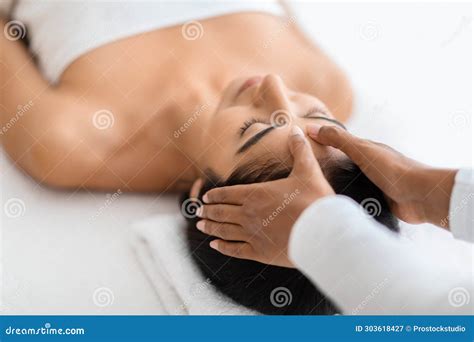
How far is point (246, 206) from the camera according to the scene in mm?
789

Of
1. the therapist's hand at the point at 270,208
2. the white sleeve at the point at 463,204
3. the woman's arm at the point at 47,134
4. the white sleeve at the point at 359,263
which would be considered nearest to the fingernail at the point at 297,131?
the therapist's hand at the point at 270,208

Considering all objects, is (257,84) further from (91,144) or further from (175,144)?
(91,144)

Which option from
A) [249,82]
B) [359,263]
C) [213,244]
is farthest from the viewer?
[249,82]

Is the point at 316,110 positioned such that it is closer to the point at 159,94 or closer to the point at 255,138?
the point at 255,138

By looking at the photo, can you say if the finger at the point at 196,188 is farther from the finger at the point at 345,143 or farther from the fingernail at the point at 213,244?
the finger at the point at 345,143

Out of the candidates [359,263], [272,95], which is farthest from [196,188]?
[359,263]

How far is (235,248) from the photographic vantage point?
2.68 feet

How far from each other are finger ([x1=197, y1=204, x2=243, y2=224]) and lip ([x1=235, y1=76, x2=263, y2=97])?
21cm

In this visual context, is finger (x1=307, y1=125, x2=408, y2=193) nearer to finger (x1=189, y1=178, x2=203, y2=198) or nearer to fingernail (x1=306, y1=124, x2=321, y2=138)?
fingernail (x1=306, y1=124, x2=321, y2=138)

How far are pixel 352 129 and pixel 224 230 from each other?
13.1 inches

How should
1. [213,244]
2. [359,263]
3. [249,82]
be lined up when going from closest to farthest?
[359,263] < [213,244] < [249,82]

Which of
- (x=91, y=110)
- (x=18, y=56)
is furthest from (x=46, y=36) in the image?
(x=91, y=110)

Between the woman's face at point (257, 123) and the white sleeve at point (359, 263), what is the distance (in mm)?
93

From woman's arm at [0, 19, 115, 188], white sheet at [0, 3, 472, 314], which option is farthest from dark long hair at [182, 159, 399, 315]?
woman's arm at [0, 19, 115, 188]
